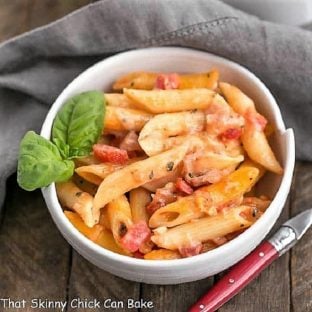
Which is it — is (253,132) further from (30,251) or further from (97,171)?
(30,251)

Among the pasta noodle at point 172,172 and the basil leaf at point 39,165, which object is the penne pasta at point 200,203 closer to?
the pasta noodle at point 172,172

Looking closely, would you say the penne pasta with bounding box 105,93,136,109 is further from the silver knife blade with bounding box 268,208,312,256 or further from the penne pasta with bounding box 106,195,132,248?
the silver knife blade with bounding box 268,208,312,256

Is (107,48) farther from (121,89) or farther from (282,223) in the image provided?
(282,223)

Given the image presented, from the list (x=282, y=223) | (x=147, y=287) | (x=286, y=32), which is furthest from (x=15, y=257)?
(x=286, y=32)

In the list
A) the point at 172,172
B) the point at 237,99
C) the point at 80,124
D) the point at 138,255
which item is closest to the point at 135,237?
the point at 138,255

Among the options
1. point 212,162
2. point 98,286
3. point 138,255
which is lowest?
point 98,286

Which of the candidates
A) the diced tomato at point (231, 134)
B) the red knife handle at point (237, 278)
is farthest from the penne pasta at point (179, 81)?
the red knife handle at point (237, 278)
